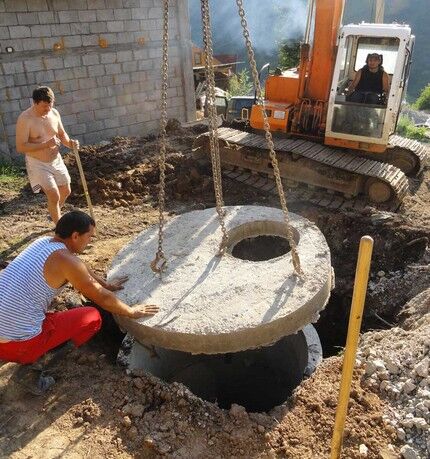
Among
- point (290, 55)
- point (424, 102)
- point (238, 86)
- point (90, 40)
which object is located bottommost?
point (424, 102)

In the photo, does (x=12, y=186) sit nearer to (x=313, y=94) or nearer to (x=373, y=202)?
(x=313, y=94)

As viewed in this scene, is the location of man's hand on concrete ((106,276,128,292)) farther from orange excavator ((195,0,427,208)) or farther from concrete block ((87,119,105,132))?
concrete block ((87,119,105,132))

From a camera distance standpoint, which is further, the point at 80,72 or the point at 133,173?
the point at 80,72

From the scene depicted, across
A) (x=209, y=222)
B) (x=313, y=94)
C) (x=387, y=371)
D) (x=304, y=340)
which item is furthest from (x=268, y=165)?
(x=387, y=371)

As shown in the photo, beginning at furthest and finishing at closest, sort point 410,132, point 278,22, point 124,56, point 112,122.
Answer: point 278,22, point 410,132, point 112,122, point 124,56

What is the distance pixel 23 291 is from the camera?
313 cm

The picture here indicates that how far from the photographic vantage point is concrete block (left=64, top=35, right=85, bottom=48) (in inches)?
351

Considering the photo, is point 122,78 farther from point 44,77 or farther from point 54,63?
point 44,77

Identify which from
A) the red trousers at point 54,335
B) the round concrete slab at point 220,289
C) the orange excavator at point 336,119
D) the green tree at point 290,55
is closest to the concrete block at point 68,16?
the orange excavator at point 336,119

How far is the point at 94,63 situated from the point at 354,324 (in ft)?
28.8

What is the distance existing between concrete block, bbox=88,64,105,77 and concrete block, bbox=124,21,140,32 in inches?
39.4

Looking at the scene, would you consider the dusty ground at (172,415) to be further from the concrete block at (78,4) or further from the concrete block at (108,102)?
the concrete block at (78,4)

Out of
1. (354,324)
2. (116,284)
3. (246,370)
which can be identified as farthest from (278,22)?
(354,324)

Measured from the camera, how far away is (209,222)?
4.75 meters
